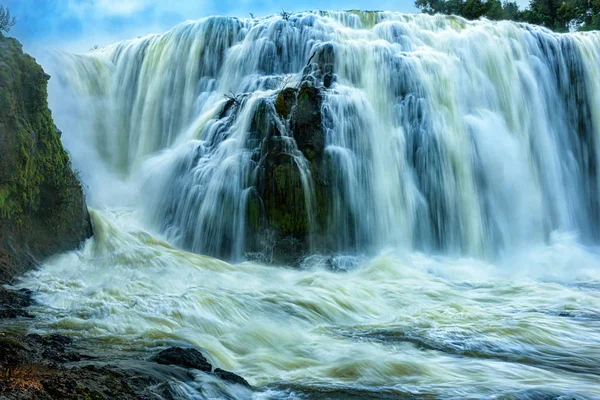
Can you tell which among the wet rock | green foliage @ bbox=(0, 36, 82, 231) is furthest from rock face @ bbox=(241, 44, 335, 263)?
the wet rock

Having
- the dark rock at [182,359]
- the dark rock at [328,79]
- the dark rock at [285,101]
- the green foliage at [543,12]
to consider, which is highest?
the green foliage at [543,12]

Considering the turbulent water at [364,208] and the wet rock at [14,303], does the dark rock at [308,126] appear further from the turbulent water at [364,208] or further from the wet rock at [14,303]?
the wet rock at [14,303]

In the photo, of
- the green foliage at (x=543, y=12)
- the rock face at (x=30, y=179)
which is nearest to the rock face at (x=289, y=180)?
the rock face at (x=30, y=179)

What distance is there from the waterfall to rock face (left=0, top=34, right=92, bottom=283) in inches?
113

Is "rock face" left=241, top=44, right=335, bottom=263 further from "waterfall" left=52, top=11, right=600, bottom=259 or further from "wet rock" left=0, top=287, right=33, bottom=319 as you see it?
"wet rock" left=0, top=287, right=33, bottom=319

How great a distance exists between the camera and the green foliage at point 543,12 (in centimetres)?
2639

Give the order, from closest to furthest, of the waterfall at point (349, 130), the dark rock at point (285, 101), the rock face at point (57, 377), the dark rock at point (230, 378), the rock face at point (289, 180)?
the rock face at point (57, 377), the dark rock at point (230, 378), the rock face at point (289, 180), the waterfall at point (349, 130), the dark rock at point (285, 101)

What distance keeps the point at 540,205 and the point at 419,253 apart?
4.64 meters

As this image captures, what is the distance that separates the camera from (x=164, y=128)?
16.4 m

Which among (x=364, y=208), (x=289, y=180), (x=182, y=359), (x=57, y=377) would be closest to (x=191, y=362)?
(x=182, y=359)

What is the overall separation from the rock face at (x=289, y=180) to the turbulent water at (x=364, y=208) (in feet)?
0.55

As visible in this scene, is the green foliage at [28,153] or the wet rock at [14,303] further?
the green foliage at [28,153]

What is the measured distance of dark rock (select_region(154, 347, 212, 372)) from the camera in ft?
16.0

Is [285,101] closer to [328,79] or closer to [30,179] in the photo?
[328,79]
